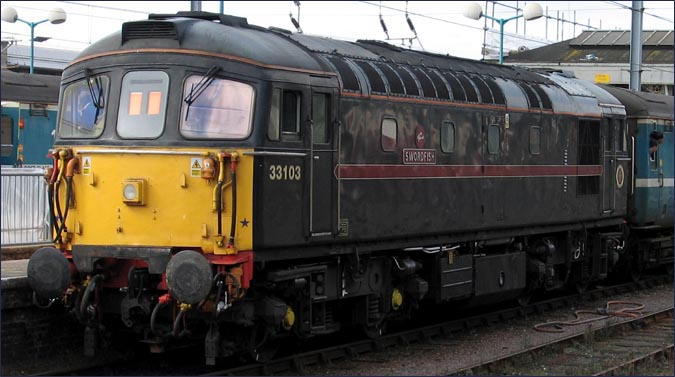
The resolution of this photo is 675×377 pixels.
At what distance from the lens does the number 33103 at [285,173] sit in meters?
11.4

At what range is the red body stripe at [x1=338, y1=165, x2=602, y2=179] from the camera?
12.9m

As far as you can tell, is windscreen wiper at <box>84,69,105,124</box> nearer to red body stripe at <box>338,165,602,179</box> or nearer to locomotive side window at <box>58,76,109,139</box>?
locomotive side window at <box>58,76,109,139</box>

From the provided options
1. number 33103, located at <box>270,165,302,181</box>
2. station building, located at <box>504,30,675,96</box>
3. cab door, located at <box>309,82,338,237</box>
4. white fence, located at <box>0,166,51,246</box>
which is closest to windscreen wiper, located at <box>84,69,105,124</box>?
number 33103, located at <box>270,165,302,181</box>

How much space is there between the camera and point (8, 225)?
54.9ft

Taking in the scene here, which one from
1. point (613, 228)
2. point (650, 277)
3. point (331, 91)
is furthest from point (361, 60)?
point (650, 277)

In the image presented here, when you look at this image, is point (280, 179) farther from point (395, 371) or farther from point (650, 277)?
point (650, 277)

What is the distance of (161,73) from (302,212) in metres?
2.28

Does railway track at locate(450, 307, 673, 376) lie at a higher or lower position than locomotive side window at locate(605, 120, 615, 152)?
lower

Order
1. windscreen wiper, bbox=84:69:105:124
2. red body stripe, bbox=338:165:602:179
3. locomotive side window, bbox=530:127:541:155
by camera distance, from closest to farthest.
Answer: windscreen wiper, bbox=84:69:105:124 < red body stripe, bbox=338:165:602:179 < locomotive side window, bbox=530:127:541:155

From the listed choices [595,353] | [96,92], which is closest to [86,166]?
[96,92]

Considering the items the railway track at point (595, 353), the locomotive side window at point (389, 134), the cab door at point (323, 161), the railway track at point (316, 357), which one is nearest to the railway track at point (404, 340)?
the railway track at point (316, 357)

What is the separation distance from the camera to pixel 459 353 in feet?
45.8

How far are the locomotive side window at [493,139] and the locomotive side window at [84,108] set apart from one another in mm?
6321

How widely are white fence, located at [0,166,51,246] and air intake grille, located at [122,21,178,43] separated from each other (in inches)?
236
